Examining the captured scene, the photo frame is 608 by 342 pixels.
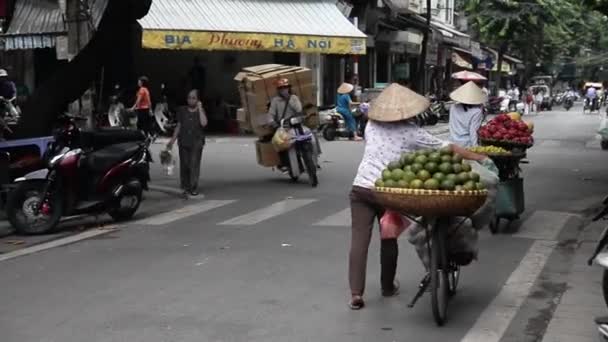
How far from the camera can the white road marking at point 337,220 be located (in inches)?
407

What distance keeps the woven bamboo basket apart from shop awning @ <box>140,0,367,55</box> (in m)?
16.8

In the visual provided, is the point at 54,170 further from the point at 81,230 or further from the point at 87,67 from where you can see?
the point at 87,67

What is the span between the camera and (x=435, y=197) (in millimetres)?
5578

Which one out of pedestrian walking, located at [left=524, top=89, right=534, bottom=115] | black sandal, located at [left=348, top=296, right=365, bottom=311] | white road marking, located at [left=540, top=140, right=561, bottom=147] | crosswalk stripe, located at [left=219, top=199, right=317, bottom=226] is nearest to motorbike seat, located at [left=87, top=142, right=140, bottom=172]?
crosswalk stripe, located at [left=219, top=199, right=317, bottom=226]

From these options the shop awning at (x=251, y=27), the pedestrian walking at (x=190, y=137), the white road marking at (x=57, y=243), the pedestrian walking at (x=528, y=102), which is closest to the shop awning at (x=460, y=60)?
the pedestrian walking at (x=528, y=102)

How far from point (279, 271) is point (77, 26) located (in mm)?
7217

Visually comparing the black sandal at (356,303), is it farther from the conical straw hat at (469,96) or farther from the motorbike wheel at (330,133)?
the motorbike wheel at (330,133)

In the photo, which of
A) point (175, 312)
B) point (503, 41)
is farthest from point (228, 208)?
point (503, 41)

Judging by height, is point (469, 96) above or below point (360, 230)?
above

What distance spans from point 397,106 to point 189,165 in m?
7.26

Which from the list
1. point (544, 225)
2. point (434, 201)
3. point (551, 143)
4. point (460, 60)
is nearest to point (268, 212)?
point (544, 225)

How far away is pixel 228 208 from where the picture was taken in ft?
38.9

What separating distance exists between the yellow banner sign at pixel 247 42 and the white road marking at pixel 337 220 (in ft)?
39.2

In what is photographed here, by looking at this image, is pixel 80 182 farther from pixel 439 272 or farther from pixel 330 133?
pixel 330 133
